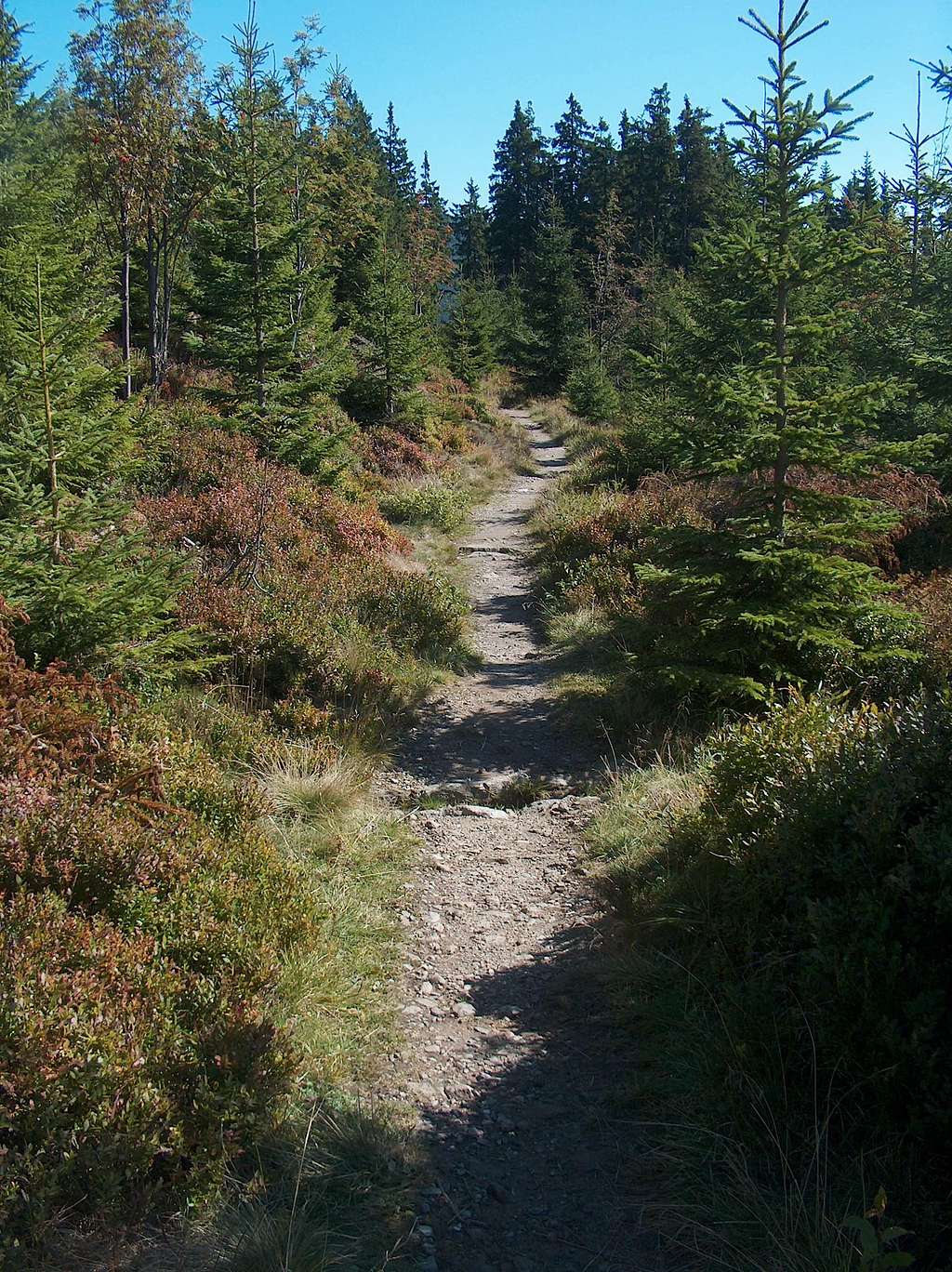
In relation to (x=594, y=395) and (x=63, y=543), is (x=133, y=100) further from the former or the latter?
(x=594, y=395)

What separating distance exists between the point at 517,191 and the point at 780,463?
227 feet

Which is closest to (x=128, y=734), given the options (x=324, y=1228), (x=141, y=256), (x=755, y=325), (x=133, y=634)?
(x=133, y=634)

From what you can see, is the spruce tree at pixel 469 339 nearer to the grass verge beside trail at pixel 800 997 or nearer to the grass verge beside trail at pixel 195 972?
the grass verge beside trail at pixel 195 972

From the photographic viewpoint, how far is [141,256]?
2272cm

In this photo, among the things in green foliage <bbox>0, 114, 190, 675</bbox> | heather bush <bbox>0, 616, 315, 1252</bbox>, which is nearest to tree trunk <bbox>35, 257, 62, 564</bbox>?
green foliage <bbox>0, 114, 190, 675</bbox>

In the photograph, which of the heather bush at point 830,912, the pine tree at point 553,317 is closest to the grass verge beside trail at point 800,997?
the heather bush at point 830,912

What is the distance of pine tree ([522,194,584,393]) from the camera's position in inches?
1419

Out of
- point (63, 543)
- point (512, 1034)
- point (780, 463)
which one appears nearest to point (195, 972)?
point (512, 1034)

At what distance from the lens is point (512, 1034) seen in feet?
13.0

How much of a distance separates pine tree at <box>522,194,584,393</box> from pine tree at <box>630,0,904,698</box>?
3070 cm

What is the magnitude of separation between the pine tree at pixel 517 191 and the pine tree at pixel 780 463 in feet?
206

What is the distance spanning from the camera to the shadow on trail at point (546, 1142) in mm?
2818

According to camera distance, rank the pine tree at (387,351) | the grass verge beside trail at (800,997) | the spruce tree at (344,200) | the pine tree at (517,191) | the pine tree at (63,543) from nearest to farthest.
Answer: the grass verge beside trail at (800,997) → the pine tree at (63,543) → the pine tree at (387,351) → the spruce tree at (344,200) → the pine tree at (517,191)

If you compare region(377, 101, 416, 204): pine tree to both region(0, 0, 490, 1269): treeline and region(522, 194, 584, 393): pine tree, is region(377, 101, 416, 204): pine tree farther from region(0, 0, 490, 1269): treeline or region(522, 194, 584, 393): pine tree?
region(0, 0, 490, 1269): treeline
